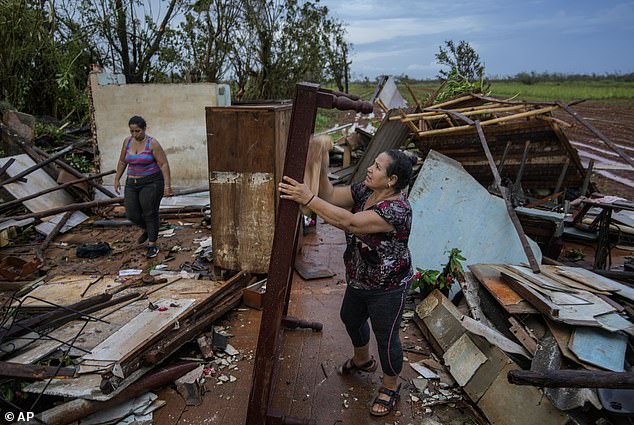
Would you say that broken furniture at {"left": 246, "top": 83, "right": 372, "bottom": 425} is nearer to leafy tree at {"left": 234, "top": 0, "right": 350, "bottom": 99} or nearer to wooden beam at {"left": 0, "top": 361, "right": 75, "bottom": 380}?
wooden beam at {"left": 0, "top": 361, "right": 75, "bottom": 380}

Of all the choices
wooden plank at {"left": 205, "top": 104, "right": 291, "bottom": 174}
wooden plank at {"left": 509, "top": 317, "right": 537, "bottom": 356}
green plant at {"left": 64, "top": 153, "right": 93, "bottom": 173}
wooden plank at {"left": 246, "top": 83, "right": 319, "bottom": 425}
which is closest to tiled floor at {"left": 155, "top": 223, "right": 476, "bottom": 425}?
wooden plank at {"left": 246, "top": 83, "right": 319, "bottom": 425}

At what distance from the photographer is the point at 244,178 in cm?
510

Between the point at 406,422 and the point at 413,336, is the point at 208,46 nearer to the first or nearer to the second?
the point at 413,336

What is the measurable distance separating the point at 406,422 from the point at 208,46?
1330 cm

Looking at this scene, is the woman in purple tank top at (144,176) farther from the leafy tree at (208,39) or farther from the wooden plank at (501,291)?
the leafy tree at (208,39)

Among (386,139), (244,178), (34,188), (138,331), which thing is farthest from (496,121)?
(34,188)

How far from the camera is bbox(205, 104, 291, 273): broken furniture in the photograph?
4.91 m

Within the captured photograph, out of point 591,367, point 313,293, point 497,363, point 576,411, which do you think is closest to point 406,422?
point 497,363

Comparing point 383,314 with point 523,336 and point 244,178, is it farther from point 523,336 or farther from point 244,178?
point 244,178

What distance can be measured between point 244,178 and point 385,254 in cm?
265

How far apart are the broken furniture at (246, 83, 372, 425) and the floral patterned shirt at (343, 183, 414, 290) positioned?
0.57 meters

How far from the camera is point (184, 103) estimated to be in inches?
344

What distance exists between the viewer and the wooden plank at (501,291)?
371cm

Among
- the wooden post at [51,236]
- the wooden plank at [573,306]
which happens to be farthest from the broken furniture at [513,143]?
the wooden post at [51,236]
